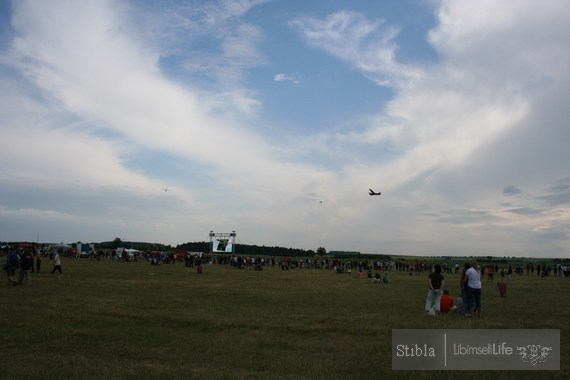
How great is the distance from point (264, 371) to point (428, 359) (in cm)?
311

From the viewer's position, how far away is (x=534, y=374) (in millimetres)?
8031

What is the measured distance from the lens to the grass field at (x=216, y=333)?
8102 mm

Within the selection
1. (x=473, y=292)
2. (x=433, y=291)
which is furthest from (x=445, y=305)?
(x=473, y=292)

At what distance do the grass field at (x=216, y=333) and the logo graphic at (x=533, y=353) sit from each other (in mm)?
343

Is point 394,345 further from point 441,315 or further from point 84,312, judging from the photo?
point 84,312

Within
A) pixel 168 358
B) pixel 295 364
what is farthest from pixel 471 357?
pixel 168 358

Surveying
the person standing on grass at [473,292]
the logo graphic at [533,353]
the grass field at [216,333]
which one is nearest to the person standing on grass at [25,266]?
the grass field at [216,333]

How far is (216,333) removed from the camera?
11.6 meters

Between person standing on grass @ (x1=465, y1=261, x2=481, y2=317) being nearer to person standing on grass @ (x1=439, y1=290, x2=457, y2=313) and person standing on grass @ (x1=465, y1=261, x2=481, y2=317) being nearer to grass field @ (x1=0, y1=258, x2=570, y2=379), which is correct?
grass field @ (x1=0, y1=258, x2=570, y2=379)

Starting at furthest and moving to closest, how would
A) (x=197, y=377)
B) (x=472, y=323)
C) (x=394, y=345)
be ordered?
1. (x=472, y=323)
2. (x=394, y=345)
3. (x=197, y=377)

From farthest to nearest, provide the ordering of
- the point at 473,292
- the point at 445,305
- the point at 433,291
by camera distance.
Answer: the point at 445,305
the point at 433,291
the point at 473,292

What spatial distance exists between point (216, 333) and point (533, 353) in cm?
689

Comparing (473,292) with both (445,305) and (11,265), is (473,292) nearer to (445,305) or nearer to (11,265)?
(445,305)

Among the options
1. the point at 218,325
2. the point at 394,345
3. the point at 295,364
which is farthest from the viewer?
the point at 218,325
